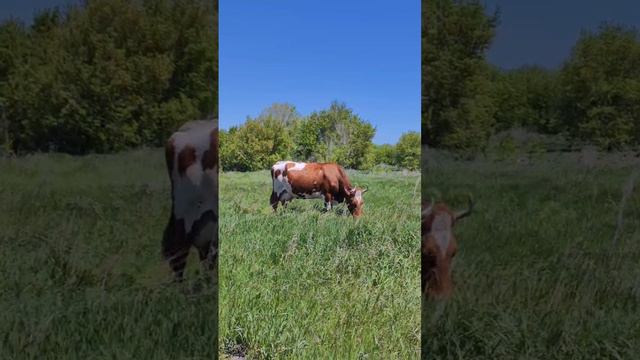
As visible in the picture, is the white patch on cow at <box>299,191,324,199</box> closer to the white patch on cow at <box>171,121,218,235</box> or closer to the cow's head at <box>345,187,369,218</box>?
the cow's head at <box>345,187,369,218</box>

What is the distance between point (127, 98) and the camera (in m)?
2.72

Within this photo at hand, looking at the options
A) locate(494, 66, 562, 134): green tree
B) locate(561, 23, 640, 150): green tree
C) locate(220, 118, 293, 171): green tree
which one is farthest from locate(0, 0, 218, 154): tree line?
locate(220, 118, 293, 171): green tree

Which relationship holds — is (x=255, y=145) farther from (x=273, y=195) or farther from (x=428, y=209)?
(x=428, y=209)

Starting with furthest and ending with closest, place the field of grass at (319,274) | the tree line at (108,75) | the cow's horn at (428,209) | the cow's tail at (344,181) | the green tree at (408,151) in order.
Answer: the cow's tail at (344,181), the green tree at (408,151), the field of grass at (319,274), the cow's horn at (428,209), the tree line at (108,75)

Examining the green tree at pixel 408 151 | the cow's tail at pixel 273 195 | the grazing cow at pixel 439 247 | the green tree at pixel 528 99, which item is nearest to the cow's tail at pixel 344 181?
the green tree at pixel 408 151

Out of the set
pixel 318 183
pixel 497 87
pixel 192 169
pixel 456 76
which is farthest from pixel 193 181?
pixel 318 183

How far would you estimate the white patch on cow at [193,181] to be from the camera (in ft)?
9.01

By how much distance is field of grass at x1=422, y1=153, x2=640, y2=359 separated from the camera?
2582 mm

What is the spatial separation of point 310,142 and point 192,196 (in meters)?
2.52

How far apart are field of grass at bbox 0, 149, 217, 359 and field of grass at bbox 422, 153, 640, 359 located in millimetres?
1223

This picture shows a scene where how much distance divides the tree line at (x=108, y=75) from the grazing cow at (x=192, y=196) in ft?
0.28

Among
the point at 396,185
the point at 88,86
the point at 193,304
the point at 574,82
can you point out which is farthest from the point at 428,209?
the point at 396,185

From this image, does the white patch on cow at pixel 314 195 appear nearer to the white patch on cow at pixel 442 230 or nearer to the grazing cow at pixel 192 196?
the grazing cow at pixel 192 196

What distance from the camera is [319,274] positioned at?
4.66m
